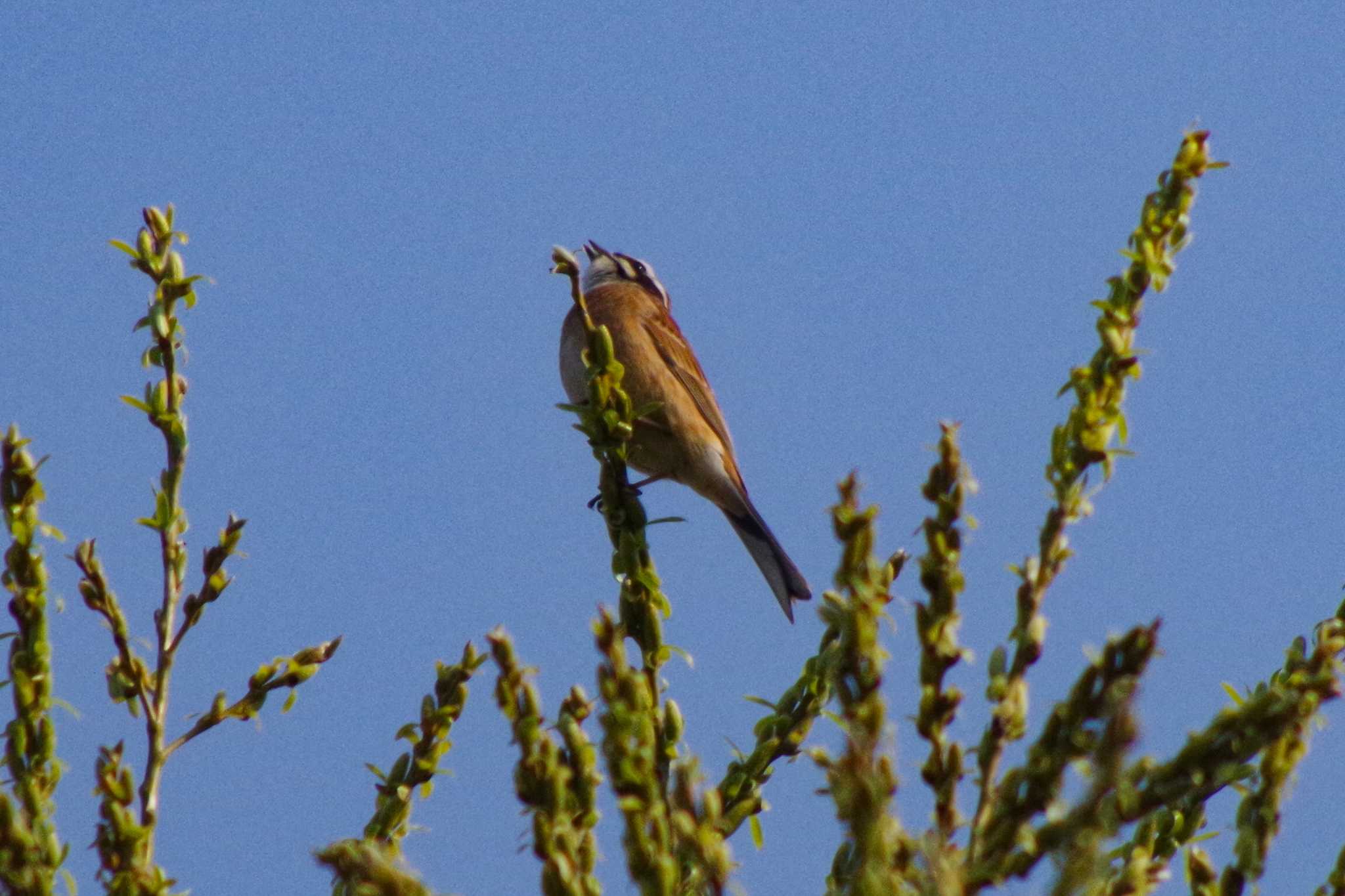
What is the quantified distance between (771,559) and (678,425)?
711mm

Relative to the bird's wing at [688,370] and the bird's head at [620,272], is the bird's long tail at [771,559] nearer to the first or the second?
the bird's wing at [688,370]

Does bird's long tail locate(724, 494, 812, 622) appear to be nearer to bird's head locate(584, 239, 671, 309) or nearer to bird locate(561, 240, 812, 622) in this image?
bird locate(561, 240, 812, 622)

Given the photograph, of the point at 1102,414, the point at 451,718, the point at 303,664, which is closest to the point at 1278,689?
the point at 1102,414

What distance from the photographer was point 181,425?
279 centimetres

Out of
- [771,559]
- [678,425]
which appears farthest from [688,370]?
[771,559]

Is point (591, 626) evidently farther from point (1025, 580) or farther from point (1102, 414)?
point (1102, 414)

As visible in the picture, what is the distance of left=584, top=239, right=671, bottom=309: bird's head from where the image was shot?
8.38m

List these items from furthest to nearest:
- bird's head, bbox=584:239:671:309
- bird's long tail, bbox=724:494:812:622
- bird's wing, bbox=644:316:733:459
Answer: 1. bird's head, bbox=584:239:671:309
2. bird's wing, bbox=644:316:733:459
3. bird's long tail, bbox=724:494:812:622

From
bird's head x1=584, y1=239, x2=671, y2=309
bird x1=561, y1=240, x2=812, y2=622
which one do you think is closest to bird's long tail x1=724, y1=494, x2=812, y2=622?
bird x1=561, y1=240, x2=812, y2=622

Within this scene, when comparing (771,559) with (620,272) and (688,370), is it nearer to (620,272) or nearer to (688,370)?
(688,370)

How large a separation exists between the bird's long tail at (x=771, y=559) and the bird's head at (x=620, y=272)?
2.11 meters

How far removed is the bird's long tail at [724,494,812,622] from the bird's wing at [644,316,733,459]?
0.36 meters

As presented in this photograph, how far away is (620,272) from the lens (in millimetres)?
8414

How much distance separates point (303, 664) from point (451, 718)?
293 millimetres
